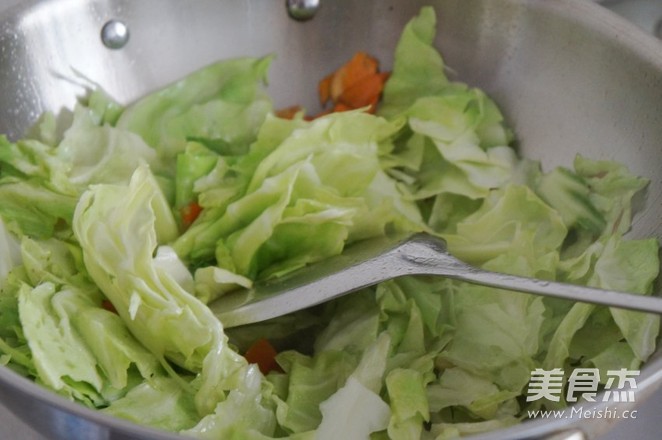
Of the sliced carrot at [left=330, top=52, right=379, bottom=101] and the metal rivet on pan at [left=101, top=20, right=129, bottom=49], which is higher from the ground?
the metal rivet on pan at [left=101, top=20, right=129, bottom=49]

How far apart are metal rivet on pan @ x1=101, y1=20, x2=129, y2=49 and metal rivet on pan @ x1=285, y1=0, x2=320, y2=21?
217mm

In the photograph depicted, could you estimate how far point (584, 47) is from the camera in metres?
1.05

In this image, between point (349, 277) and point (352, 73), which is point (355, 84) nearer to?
point (352, 73)

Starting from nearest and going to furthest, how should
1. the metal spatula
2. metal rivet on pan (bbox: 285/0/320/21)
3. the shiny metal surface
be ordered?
the metal spatula
the shiny metal surface
metal rivet on pan (bbox: 285/0/320/21)

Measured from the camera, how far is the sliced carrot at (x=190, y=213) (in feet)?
3.37

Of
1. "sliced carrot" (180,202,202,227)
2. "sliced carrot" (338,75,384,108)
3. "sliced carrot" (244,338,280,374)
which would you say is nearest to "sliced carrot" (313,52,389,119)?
"sliced carrot" (338,75,384,108)

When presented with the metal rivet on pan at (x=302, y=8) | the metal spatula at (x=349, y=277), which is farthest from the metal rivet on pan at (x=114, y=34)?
the metal spatula at (x=349, y=277)

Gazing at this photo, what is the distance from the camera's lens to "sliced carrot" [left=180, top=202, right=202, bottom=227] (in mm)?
1026

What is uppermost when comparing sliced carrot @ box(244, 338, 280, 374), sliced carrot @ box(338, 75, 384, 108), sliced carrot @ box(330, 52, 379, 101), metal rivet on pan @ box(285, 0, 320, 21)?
metal rivet on pan @ box(285, 0, 320, 21)

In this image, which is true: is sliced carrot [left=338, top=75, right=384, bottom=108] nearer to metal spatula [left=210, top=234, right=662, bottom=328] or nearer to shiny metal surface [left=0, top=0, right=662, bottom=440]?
shiny metal surface [left=0, top=0, right=662, bottom=440]

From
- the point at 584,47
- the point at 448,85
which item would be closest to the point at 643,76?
the point at 584,47

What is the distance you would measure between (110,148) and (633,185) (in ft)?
2.04

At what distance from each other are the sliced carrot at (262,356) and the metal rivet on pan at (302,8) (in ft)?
1.52

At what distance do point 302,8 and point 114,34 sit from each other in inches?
9.8
